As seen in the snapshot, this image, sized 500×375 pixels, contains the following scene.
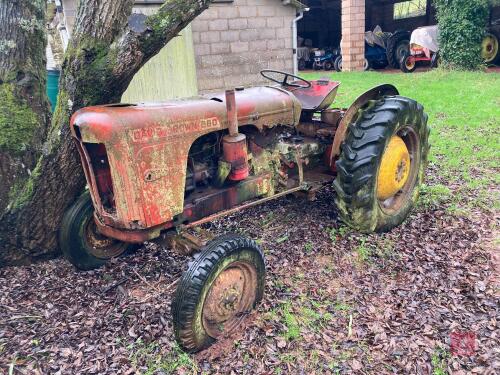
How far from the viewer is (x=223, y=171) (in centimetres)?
296

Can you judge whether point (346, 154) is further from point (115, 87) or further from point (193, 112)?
point (115, 87)

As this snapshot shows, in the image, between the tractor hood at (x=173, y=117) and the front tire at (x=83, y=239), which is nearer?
the tractor hood at (x=173, y=117)

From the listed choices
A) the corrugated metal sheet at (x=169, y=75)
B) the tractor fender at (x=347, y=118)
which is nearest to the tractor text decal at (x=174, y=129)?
the tractor fender at (x=347, y=118)

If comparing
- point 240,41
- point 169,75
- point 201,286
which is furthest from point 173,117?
point 240,41

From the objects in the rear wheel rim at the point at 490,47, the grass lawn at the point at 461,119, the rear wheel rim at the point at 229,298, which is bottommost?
the rear wheel rim at the point at 229,298

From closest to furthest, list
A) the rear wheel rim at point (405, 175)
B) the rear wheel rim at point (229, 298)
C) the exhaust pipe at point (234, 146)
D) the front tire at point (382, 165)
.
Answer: the rear wheel rim at point (229, 298) < the exhaust pipe at point (234, 146) < the front tire at point (382, 165) < the rear wheel rim at point (405, 175)

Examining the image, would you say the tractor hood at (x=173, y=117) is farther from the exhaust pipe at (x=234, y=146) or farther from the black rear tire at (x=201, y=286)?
the black rear tire at (x=201, y=286)

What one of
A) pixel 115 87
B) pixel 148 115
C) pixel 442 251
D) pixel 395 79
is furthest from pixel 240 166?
pixel 395 79

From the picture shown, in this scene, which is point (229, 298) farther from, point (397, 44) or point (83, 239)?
point (397, 44)

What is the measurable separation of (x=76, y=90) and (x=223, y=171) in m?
1.14

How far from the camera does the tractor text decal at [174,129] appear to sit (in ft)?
7.98

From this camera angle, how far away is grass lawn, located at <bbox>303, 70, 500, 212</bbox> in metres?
4.81

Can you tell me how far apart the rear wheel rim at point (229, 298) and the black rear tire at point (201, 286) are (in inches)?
0.6

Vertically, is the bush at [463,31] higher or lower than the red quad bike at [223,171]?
higher
